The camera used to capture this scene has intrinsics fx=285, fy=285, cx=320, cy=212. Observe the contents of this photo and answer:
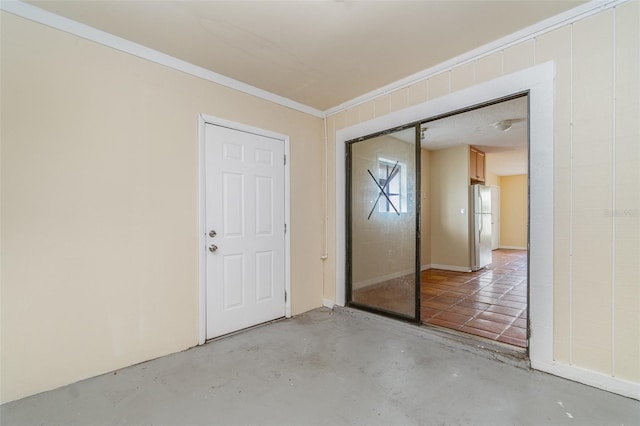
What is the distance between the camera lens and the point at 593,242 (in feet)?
6.38

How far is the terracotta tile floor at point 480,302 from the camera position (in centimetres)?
284

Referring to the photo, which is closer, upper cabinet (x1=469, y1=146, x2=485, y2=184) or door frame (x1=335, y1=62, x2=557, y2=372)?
door frame (x1=335, y1=62, x2=557, y2=372)

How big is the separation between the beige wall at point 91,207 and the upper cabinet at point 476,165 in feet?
16.7

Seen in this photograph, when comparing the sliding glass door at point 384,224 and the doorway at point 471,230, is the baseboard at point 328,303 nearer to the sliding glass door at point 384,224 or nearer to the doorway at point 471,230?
the sliding glass door at point 384,224

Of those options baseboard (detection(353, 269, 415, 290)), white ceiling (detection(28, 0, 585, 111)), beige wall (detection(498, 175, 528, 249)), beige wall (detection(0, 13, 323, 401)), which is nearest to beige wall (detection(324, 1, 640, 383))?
white ceiling (detection(28, 0, 585, 111))

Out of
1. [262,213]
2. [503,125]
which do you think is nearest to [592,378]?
[262,213]

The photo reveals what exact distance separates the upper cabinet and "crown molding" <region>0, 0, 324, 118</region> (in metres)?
4.44

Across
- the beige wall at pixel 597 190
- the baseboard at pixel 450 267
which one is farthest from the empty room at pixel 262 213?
the baseboard at pixel 450 267

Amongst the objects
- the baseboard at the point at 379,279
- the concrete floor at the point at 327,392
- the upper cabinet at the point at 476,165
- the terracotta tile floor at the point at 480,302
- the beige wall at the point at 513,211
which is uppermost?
the upper cabinet at the point at 476,165

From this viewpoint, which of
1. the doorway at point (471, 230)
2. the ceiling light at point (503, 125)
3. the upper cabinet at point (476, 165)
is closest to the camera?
the doorway at point (471, 230)

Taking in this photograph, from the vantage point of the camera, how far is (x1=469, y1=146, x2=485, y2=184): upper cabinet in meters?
5.86

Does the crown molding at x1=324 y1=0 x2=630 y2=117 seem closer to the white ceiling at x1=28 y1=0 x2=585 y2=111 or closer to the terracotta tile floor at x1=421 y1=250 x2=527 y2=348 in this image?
the white ceiling at x1=28 y1=0 x2=585 y2=111

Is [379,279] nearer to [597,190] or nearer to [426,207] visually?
[597,190]

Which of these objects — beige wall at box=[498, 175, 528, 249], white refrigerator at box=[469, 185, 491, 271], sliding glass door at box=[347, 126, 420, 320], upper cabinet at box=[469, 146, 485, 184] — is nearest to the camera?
sliding glass door at box=[347, 126, 420, 320]
